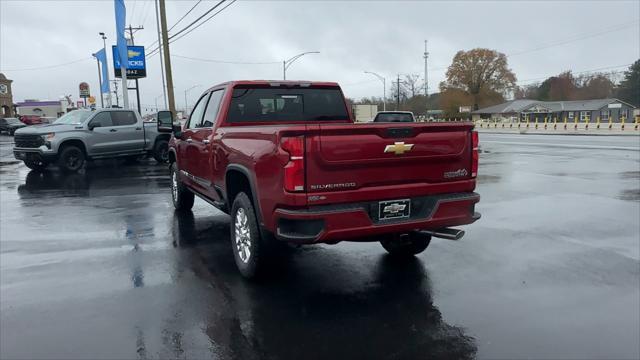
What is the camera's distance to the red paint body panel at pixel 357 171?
13.4 feet

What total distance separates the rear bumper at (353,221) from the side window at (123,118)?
13.0 metres

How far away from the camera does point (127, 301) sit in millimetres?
4527

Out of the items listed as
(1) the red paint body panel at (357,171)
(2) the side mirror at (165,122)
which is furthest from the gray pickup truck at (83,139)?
(1) the red paint body panel at (357,171)

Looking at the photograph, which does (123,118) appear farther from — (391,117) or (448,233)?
(448,233)

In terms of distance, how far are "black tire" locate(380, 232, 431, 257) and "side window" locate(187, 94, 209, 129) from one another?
3183 mm

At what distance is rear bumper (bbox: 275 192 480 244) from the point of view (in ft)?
13.5

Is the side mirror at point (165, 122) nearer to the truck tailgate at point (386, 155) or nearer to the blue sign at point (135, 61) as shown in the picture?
the truck tailgate at point (386, 155)

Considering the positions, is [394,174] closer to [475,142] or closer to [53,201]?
[475,142]

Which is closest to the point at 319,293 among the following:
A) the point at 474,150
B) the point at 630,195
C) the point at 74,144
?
the point at 474,150

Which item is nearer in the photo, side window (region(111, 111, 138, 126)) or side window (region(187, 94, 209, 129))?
side window (region(187, 94, 209, 129))

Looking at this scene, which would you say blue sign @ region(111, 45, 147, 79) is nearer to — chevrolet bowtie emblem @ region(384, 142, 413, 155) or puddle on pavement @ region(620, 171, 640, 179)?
puddle on pavement @ region(620, 171, 640, 179)

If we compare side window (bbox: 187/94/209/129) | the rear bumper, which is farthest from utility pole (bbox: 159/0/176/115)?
the rear bumper

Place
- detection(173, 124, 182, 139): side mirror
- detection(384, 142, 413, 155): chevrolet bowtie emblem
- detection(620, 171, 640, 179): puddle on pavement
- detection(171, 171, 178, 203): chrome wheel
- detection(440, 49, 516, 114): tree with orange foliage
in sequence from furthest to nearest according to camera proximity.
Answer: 1. detection(440, 49, 516, 114): tree with orange foliage
2. detection(620, 171, 640, 179): puddle on pavement
3. detection(171, 171, 178, 203): chrome wheel
4. detection(173, 124, 182, 139): side mirror
5. detection(384, 142, 413, 155): chevrolet bowtie emblem

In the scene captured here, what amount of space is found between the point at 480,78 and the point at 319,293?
105 m
